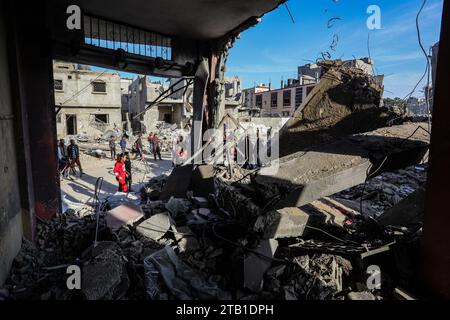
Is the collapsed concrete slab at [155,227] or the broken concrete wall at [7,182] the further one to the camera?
the collapsed concrete slab at [155,227]

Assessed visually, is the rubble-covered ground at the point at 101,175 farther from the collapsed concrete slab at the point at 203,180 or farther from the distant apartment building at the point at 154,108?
the distant apartment building at the point at 154,108

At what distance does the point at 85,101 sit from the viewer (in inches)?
978

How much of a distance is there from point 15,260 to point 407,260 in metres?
4.86

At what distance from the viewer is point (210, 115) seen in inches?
283

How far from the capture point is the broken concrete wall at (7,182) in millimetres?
3113

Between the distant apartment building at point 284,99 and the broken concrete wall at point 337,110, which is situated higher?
the distant apartment building at point 284,99

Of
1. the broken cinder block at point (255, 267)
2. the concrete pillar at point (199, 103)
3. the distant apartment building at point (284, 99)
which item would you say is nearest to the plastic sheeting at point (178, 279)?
the broken cinder block at point (255, 267)

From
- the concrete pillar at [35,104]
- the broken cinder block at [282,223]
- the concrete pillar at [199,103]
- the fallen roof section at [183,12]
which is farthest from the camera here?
the concrete pillar at [199,103]

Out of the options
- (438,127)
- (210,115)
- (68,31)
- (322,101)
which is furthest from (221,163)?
(438,127)

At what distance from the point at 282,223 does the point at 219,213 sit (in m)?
1.41

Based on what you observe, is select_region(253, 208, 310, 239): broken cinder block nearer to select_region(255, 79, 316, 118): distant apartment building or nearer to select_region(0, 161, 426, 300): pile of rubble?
select_region(0, 161, 426, 300): pile of rubble

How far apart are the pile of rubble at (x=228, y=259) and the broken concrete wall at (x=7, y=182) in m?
0.25

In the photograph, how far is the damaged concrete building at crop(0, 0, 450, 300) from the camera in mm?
2914
